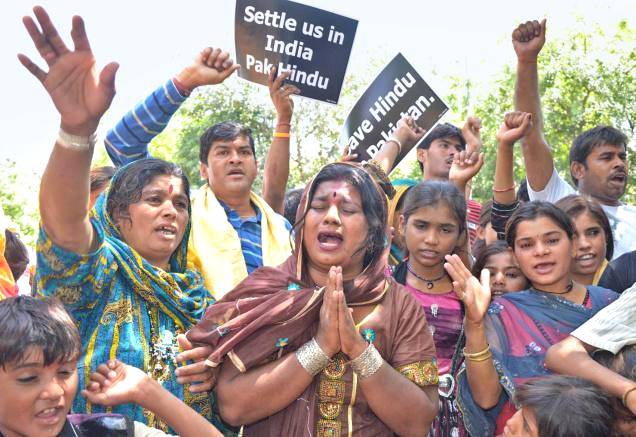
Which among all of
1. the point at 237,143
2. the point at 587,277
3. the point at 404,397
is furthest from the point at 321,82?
the point at 404,397

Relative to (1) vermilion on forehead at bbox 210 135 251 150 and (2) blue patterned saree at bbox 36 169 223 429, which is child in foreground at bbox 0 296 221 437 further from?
(1) vermilion on forehead at bbox 210 135 251 150

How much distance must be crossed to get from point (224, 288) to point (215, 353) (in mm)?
926

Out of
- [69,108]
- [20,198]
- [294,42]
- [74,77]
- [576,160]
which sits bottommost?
[20,198]

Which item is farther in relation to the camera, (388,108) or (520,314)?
(388,108)

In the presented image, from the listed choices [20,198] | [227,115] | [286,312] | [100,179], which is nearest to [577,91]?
[227,115]

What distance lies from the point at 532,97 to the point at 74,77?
10.7 ft

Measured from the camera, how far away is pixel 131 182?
3414 mm

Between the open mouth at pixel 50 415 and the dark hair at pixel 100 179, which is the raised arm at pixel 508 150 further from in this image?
the open mouth at pixel 50 415

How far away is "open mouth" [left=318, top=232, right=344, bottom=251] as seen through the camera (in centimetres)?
321

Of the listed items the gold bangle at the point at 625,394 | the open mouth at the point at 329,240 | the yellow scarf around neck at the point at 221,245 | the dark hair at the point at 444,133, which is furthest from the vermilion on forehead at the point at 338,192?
the dark hair at the point at 444,133

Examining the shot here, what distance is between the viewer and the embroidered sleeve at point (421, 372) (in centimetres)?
294

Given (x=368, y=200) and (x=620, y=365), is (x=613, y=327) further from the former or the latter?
(x=368, y=200)

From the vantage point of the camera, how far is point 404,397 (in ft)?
9.36

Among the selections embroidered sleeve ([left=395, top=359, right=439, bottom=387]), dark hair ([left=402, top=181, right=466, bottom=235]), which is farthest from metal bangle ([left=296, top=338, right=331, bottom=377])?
dark hair ([left=402, top=181, right=466, bottom=235])
